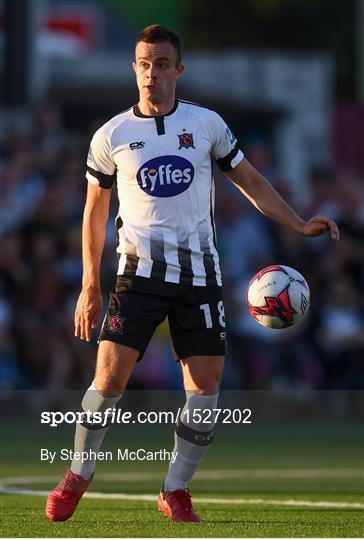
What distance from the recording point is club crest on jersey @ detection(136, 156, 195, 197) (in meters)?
9.12

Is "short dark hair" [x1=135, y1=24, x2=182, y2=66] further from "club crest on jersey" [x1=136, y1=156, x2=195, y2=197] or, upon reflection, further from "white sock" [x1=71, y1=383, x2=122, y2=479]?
"white sock" [x1=71, y1=383, x2=122, y2=479]

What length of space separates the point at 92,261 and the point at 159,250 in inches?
16.5

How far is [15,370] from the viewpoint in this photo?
1759 centimetres

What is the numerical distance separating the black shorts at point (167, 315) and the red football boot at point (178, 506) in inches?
31.3

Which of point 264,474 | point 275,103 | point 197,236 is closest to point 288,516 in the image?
point 197,236

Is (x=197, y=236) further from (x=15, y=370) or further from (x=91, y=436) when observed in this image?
(x=15, y=370)

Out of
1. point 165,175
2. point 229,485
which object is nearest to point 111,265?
point 229,485

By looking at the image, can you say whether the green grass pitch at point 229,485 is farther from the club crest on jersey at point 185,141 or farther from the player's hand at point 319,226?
the club crest on jersey at point 185,141

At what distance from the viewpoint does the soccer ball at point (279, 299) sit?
9320 mm

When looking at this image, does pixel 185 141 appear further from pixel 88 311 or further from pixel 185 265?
pixel 88 311

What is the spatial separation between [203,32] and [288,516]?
41.3 meters

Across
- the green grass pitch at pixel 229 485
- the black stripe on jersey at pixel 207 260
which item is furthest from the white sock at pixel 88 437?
the black stripe on jersey at pixel 207 260

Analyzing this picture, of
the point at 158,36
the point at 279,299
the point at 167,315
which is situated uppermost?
the point at 158,36

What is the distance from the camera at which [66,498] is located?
9133 millimetres
